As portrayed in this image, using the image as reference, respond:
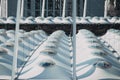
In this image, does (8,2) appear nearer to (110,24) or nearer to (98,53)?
(110,24)

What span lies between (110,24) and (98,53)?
11664 mm

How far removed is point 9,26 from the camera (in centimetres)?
2014

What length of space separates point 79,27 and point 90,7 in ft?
25.3

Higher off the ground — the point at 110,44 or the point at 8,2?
the point at 8,2

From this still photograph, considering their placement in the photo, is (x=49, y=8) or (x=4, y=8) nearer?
(x=49, y=8)

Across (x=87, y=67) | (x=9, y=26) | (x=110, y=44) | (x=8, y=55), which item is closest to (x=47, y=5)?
(x=9, y=26)

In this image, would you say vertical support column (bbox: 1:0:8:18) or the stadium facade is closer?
the stadium facade

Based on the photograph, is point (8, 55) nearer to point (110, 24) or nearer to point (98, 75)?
point (98, 75)

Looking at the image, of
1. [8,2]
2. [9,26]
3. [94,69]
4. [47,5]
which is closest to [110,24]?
[9,26]

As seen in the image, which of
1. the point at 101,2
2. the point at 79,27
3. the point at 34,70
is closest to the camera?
the point at 34,70

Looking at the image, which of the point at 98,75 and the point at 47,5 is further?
the point at 47,5

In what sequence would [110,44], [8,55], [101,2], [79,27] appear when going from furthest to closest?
1. [101,2]
2. [79,27]
3. [110,44]
4. [8,55]

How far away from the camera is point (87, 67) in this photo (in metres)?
7.66

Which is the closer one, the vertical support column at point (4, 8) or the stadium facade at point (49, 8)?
the stadium facade at point (49, 8)
